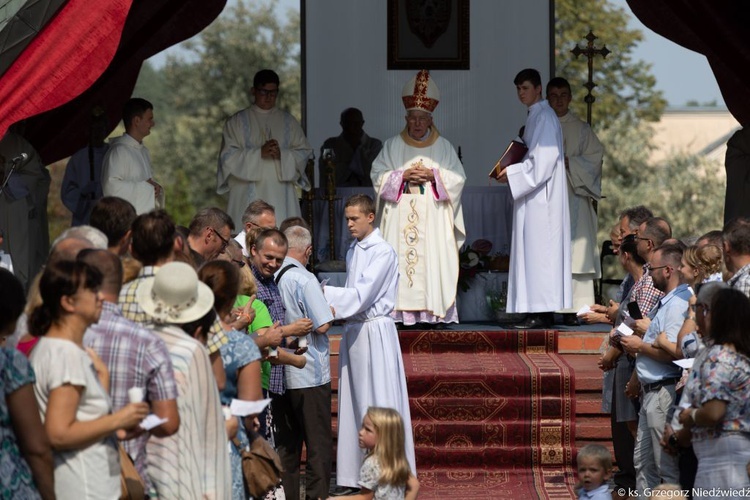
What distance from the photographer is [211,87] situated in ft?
118

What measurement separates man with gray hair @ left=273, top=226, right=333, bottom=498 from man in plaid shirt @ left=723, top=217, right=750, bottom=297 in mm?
2215

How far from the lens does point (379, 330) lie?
8.45m

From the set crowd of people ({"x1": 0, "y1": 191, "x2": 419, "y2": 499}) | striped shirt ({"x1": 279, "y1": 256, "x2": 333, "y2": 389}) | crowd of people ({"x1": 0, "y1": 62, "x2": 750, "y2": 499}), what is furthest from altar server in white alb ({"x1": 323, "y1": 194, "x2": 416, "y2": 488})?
crowd of people ({"x1": 0, "y1": 191, "x2": 419, "y2": 499})

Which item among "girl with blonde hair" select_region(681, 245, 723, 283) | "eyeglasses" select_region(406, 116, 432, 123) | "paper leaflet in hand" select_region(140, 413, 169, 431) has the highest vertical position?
"eyeglasses" select_region(406, 116, 432, 123)

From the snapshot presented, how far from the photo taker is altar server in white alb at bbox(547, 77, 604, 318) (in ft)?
38.9

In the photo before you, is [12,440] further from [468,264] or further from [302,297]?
[468,264]

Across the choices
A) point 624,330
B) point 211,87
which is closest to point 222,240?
point 624,330

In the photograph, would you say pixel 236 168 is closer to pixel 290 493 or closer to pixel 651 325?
pixel 290 493

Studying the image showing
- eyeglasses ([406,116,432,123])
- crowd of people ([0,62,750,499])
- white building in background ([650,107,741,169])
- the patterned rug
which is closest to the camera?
crowd of people ([0,62,750,499])

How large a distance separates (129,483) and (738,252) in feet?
9.80

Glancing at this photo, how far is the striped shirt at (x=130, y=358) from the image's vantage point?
193 inches

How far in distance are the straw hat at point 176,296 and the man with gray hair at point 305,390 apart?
2.51 m

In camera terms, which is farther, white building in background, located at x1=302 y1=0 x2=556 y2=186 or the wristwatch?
white building in background, located at x1=302 y1=0 x2=556 y2=186

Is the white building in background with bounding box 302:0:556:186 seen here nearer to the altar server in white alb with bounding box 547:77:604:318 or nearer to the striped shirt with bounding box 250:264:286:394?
the altar server in white alb with bounding box 547:77:604:318
